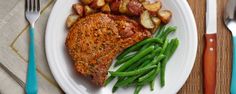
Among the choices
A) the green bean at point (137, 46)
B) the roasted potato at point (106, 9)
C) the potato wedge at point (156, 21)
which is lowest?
the green bean at point (137, 46)

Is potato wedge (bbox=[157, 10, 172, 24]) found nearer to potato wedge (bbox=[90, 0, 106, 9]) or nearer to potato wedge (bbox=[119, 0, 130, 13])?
potato wedge (bbox=[119, 0, 130, 13])

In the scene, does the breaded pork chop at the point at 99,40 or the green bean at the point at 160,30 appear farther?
the green bean at the point at 160,30

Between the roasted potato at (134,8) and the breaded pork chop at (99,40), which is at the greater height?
the roasted potato at (134,8)

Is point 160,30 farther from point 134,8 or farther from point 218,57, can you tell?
point 218,57

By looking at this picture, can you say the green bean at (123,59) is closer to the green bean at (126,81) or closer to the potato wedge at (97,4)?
the green bean at (126,81)

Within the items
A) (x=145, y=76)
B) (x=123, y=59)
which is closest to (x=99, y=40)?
(x=123, y=59)

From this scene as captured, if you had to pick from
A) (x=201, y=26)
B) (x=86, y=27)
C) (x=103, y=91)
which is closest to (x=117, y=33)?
(x=86, y=27)

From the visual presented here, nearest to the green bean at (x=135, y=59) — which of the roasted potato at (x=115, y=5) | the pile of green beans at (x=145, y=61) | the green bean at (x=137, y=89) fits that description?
the pile of green beans at (x=145, y=61)
